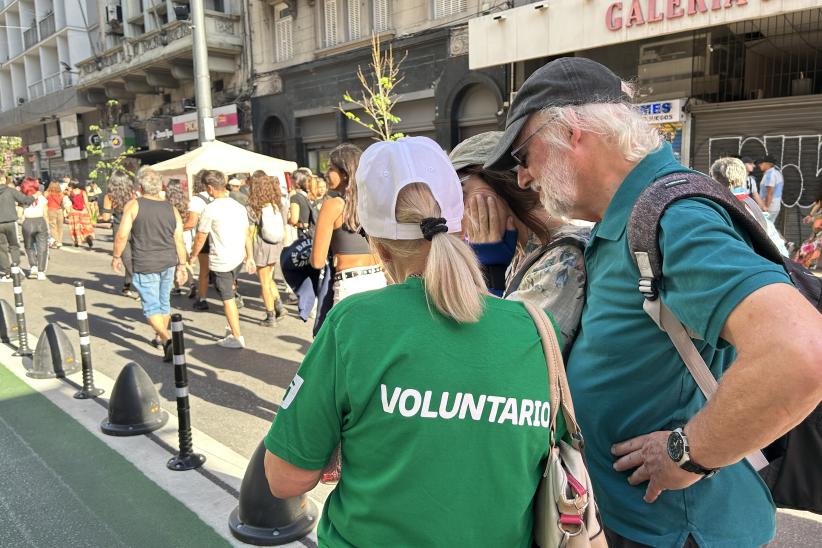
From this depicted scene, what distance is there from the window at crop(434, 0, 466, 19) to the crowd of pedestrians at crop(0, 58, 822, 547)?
1476 centimetres

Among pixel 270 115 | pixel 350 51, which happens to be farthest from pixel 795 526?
pixel 270 115

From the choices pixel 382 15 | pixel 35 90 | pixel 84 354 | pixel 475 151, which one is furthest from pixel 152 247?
pixel 35 90

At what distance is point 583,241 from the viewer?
1660 mm

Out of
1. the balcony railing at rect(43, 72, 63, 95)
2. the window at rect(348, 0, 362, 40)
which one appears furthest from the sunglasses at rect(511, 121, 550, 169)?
the balcony railing at rect(43, 72, 63, 95)

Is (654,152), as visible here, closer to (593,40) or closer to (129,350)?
(129,350)

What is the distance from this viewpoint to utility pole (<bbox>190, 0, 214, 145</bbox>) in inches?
513

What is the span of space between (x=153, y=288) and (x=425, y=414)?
19.4 feet

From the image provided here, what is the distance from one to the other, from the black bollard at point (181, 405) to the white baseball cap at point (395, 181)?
2.88m

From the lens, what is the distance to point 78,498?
3.59m

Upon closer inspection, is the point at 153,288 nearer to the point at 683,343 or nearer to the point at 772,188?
the point at 683,343

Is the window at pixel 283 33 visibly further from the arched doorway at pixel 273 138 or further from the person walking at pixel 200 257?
the person walking at pixel 200 257

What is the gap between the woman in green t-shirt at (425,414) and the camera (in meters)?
1.22

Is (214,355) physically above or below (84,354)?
below

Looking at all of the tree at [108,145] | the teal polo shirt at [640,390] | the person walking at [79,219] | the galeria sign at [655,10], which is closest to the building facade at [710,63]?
the galeria sign at [655,10]
